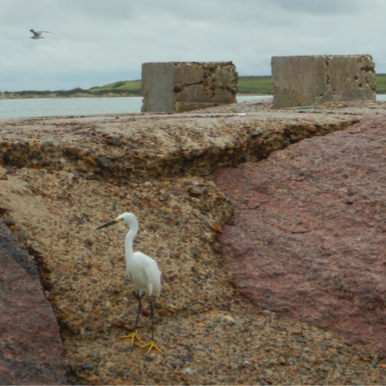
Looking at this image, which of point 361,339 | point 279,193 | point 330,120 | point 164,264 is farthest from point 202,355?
point 330,120

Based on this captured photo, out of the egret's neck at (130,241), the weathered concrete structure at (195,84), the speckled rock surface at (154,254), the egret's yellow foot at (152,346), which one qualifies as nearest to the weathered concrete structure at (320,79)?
the weathered concrete structure at (195,84)

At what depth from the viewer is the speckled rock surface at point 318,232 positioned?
4.43 metres

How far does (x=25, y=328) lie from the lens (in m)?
3.80

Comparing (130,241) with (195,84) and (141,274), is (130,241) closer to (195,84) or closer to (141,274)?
(141,274)

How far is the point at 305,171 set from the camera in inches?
215

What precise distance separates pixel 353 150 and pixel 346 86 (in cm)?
545

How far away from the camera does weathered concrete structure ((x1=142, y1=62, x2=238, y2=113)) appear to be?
11672 mm

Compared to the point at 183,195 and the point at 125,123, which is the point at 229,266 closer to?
the point at 183,195

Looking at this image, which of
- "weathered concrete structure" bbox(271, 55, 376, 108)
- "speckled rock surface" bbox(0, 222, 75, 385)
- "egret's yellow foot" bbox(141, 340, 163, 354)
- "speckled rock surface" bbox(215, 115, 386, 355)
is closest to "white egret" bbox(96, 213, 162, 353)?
"egret's yellow foot" bbox(141, 340, 163, 354)

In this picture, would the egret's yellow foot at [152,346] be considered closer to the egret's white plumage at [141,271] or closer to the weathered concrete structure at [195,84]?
the egret's white plumage at [141,271]

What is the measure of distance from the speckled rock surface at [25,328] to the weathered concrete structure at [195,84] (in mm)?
7921

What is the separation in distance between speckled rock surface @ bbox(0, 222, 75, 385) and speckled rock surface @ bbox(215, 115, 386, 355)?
133 centimetres

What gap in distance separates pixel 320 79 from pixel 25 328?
7768 millimetres

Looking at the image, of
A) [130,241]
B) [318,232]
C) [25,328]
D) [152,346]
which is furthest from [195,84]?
[25,328]
